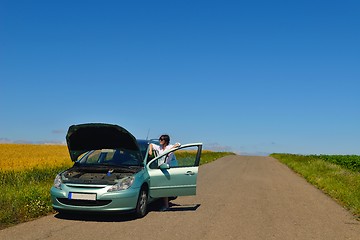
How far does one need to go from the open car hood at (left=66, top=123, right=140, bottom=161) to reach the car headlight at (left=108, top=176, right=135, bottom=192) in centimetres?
105

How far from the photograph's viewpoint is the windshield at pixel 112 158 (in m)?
10.4

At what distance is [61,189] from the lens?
29.9 ft

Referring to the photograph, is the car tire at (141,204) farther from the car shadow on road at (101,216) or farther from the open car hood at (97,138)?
the open car hood at (97,138)

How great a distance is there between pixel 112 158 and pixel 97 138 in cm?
61

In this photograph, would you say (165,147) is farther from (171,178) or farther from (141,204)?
(141,204)

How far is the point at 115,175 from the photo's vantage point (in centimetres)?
948

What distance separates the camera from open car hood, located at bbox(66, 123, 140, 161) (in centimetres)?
987

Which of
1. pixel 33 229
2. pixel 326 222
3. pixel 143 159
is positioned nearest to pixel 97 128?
pixel 143 159

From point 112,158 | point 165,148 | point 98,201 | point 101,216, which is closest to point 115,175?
point 98,201

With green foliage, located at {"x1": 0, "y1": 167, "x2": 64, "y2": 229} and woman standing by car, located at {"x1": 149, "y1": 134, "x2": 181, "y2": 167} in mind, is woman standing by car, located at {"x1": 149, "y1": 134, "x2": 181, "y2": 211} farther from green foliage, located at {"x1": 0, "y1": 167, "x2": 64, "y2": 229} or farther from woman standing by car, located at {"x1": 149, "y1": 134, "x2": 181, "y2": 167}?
green foliage, located at {"x1": 0, "y1": 167, "x2": 64, "y2": 229}

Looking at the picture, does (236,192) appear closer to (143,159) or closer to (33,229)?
(143,159)

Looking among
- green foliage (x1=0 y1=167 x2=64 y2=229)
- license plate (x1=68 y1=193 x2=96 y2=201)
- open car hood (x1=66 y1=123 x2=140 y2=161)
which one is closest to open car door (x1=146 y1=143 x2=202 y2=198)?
open car hood (x1=66 y1=123 x2=140 y2=161)

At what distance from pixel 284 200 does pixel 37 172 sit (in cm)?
1008

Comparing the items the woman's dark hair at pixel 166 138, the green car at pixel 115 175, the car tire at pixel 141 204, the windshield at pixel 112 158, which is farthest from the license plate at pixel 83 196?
the woman's dark hair at pixel 166 138
